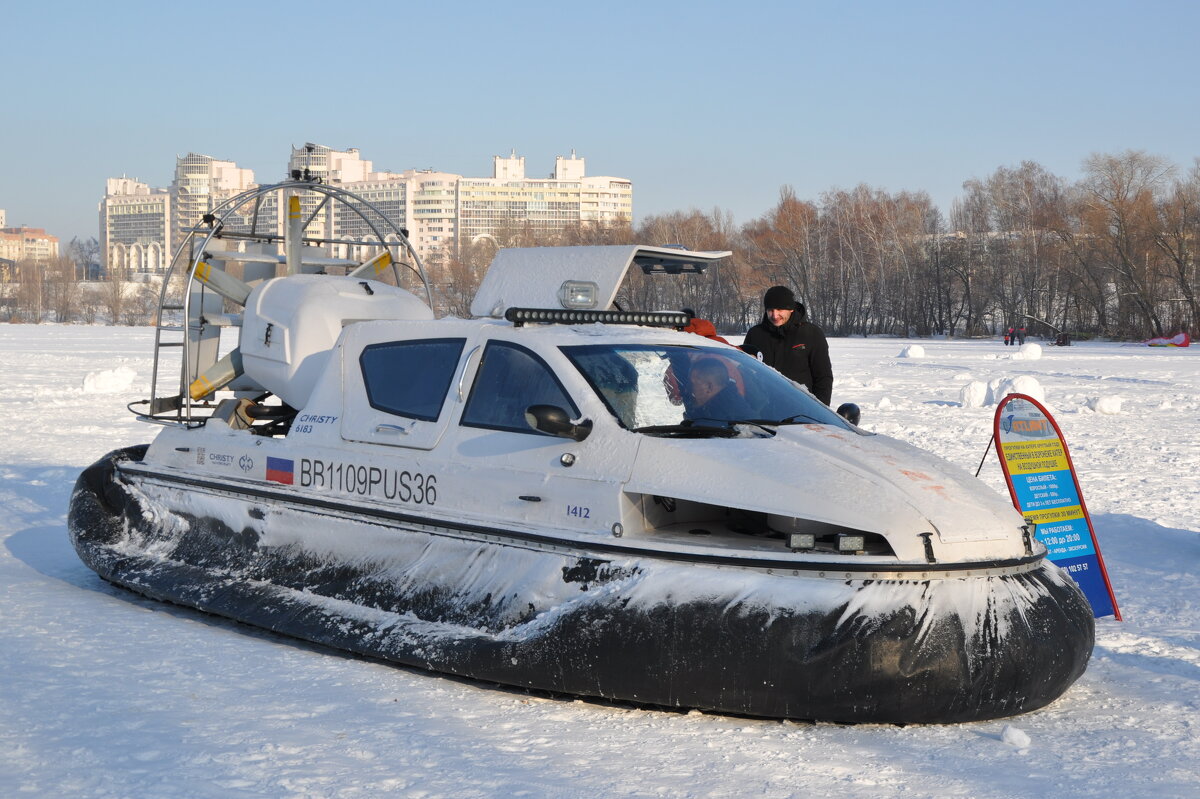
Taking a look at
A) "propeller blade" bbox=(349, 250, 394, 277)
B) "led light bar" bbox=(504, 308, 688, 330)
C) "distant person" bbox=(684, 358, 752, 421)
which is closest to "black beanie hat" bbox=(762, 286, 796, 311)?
"led light bar" bbox=(504, 308, 688, 330)

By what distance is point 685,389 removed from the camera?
5.41 meters

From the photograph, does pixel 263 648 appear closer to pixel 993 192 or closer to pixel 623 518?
pixel 623 518

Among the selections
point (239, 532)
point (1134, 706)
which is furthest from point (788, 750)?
point (239, 532)

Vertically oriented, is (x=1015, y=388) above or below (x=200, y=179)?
below

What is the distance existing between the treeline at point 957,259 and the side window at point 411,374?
45076 millimetres

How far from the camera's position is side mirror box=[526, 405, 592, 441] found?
16.3 feet

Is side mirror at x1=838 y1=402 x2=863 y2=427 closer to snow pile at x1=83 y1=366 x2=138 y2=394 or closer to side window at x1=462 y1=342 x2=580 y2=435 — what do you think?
side window at x1=462 y1=342 x2=580 y2=435

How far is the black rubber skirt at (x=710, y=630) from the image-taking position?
Answer: 4.37m

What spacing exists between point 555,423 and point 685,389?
715 mm

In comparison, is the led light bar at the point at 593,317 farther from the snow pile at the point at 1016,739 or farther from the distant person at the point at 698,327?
the snow pile at the point at 1016,739

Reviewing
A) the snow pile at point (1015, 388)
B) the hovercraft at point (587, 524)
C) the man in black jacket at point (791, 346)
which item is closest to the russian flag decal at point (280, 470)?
the hovercraft at point (587, 524)

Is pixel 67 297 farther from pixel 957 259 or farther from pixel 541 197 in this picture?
pixel 541 197

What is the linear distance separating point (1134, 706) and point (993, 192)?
7748 cm

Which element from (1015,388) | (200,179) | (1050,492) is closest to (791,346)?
(1050,492)
